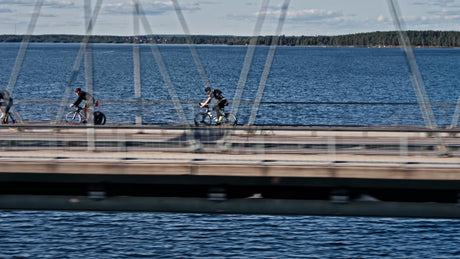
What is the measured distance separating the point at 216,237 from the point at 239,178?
7788 millimetres

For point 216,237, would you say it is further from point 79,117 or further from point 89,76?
point 79,117

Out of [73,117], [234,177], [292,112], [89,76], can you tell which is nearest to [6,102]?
[73,117]

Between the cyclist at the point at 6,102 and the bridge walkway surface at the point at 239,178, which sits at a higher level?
the cyclist at the point at 6,102

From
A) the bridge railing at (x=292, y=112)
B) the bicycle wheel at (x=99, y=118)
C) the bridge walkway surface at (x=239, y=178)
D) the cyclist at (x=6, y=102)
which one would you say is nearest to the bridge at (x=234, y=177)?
the bridge walkway surface at (x=239, y=178)

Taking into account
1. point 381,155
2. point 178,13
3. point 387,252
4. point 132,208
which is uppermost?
point 178,13

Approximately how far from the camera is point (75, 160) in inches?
590

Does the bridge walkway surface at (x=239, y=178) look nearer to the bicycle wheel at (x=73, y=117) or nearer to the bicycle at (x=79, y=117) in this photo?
the bicycle at (x=79, y=117)

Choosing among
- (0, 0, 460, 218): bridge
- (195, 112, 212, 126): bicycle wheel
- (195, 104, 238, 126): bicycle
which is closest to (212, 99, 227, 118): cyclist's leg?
(195, 104, 238, 126): bicycle

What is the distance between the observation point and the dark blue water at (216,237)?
20094mm

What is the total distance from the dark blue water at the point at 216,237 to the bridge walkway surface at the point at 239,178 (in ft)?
16.9

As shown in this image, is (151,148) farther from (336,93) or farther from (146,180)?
(336,93)

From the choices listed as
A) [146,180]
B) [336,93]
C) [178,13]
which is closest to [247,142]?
[146,180]

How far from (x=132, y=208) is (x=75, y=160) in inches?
67.3

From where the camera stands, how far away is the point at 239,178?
47.3 ft
